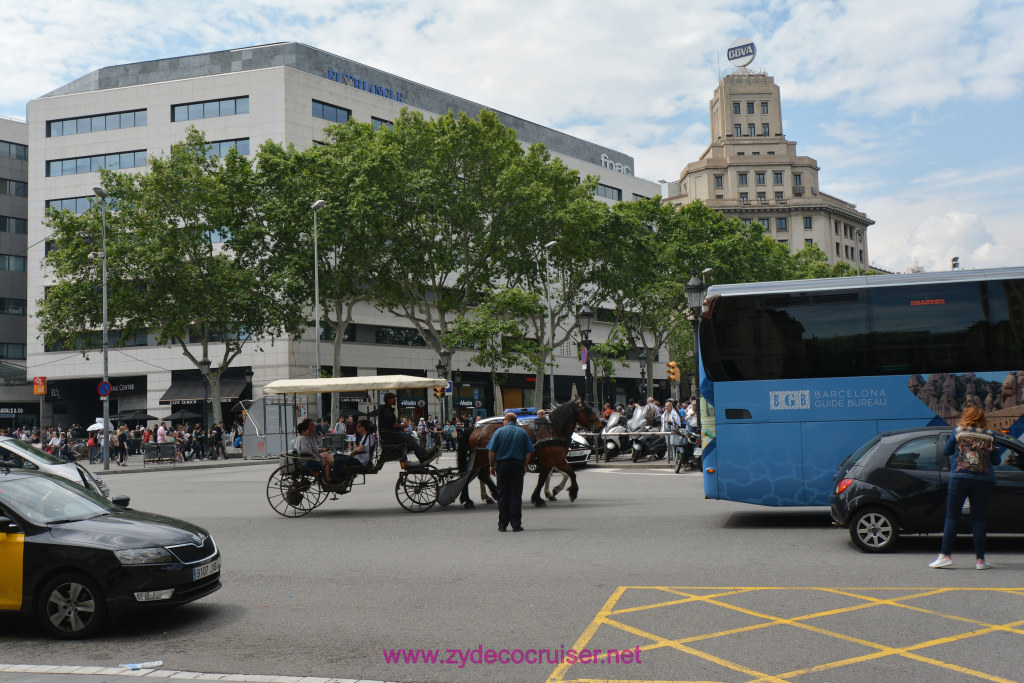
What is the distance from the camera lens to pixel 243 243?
44.5m

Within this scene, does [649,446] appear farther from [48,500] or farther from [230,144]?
[230,144]

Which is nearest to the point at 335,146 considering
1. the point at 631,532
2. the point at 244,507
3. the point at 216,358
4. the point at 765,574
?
the point at 216,358

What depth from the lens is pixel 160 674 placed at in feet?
20.5

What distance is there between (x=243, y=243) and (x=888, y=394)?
3689 cm

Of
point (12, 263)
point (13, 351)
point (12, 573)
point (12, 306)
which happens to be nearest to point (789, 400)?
point (12, 573)

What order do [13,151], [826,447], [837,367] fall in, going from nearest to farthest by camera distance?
[826,447] → [837,367] → [13,151]

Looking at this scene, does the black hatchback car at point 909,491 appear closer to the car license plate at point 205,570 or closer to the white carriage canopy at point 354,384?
the car license plate at point 205,570

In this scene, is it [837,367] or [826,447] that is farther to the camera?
[837,367]

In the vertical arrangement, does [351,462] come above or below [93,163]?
below

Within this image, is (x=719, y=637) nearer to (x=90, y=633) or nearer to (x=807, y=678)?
(x=807, y=678)

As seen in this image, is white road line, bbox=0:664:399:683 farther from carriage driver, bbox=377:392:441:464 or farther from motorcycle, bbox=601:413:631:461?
motorcycle, bbox=601:413:631:461

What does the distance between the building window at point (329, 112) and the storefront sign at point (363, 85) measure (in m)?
1.84

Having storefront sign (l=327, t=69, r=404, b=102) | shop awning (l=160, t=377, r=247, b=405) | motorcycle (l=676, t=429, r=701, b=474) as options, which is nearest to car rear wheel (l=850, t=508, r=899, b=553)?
motorcycle (l=676, t=429, r=701, b=474)

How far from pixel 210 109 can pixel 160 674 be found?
5348 centimetres
